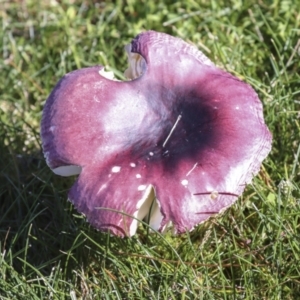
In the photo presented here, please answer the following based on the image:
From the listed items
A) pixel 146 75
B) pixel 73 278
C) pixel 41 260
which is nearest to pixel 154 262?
pixel 73 278

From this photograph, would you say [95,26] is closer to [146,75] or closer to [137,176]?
[146,75]

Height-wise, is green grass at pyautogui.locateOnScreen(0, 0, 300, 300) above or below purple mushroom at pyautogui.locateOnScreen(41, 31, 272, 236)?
below

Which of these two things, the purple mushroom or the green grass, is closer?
the purple mushroom

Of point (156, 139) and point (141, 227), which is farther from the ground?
point (156, 139)

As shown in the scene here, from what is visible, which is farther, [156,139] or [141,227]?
[141,227]
